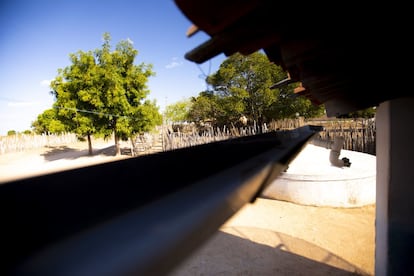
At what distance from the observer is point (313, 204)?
23.4 feet

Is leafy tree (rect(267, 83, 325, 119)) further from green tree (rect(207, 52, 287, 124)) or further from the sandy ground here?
the sandy ground

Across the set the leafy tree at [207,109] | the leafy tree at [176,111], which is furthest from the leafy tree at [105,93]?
the leafy tree at [176,111]

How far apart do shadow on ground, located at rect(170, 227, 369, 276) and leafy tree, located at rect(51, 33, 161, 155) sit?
10843 millimetres

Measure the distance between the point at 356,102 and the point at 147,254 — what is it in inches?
112

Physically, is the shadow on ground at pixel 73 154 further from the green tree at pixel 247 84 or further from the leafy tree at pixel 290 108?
the leafy tree at pixel 290 108

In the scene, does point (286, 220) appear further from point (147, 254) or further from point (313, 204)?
point (147, 254)

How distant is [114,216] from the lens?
1.55 ft

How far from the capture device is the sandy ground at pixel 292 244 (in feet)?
13.8

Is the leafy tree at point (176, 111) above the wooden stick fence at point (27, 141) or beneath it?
above

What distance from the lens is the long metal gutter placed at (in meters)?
0.36

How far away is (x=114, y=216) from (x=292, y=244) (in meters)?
5.51

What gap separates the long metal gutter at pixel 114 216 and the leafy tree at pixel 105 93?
45.6 ft

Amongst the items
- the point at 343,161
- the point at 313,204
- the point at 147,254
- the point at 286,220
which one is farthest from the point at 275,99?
the point at 147,254

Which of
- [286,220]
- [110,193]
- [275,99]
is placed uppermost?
[275,99]
